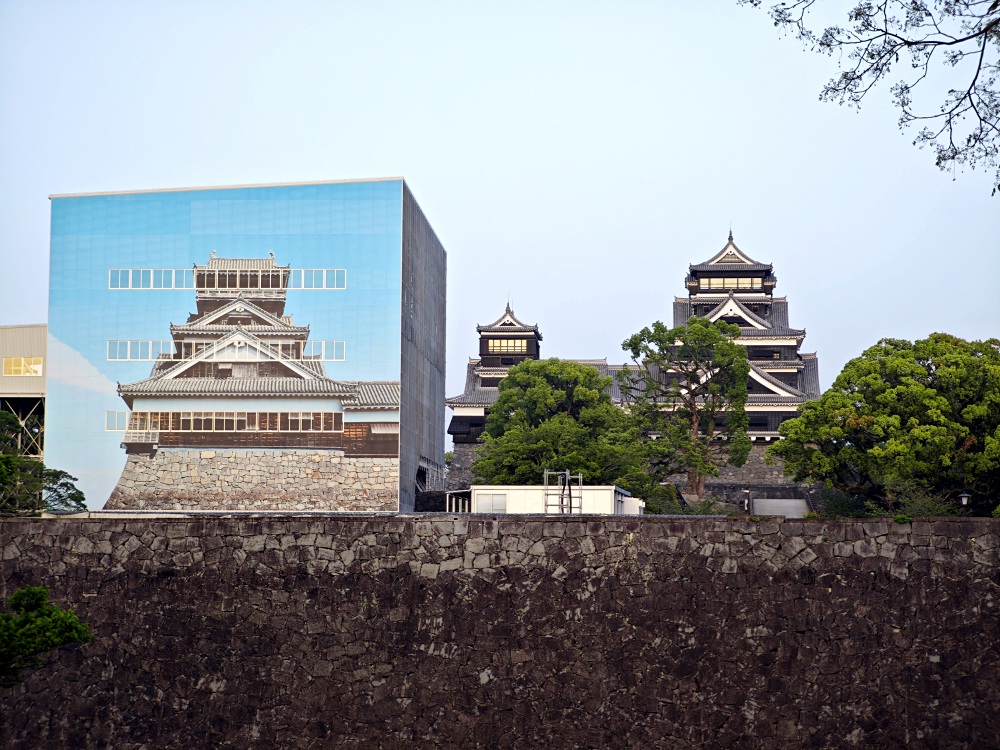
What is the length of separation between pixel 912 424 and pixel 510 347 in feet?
84.7

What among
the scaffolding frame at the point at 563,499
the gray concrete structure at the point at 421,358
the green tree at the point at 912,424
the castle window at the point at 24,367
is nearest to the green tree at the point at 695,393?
the green tree at the point at 912,424

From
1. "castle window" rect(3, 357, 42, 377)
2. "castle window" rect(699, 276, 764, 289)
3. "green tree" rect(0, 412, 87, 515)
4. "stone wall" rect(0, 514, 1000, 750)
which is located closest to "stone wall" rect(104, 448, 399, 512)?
"green tree" rect(0, 412, 87, 515)

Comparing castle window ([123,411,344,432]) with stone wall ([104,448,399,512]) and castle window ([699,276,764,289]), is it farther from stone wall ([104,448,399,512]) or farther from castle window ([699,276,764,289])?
castle window ([699,276,764,289])

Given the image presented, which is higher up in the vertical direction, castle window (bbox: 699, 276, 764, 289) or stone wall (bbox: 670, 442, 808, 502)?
castle window (bbox: 699, 276, 764, 289)

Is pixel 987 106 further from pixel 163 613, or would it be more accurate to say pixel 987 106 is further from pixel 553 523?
pixel 163 613

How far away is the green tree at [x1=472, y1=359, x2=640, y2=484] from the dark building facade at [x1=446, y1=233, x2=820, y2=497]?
904 centimetres

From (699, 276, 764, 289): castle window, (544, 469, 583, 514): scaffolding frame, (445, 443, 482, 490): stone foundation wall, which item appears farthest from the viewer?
(699, 276, 764, 289): castle window

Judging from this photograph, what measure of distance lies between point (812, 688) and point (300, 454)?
17.9 metres

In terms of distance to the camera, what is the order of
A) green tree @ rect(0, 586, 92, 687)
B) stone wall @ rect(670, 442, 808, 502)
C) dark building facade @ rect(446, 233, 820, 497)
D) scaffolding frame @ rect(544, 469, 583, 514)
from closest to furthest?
green tree @ rect(0, 586, 92, 687) → scaffolding frame @ rect(544, 469, 583, 514) → stone wall @ rect(670, 442, 808, 502) → dark building facade @ rect(446, 233, 820, 497)

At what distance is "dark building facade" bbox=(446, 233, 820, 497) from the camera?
44.3 metres

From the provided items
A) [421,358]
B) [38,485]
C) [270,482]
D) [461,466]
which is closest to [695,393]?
[421,358]

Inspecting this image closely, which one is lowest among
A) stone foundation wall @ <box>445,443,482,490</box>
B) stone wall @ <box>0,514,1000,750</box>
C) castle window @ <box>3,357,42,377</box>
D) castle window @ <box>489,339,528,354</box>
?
stone wall @ <box>0,514,1000,750</box>

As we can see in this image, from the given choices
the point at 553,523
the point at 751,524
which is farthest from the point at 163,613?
the point at 751,524

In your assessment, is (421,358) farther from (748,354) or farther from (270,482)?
(748,354)
